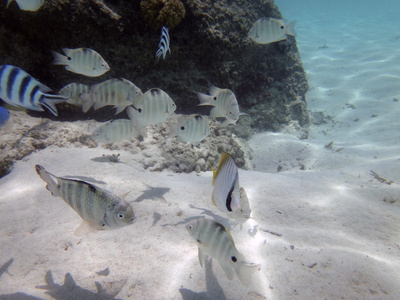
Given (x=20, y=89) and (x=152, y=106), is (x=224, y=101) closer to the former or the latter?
(x=152, y=106)

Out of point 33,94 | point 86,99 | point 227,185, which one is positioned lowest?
point 227,185

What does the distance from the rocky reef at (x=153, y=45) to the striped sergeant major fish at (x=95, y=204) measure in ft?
13.0

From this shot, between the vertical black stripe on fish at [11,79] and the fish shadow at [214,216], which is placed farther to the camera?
the fish shadow at [214,216]

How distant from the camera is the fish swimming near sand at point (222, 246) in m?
1.68

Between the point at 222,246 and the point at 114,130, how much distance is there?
2.74 meters

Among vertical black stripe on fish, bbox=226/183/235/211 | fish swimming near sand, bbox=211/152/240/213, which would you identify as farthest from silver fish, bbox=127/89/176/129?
vertical black stripe on fish, bbox=226/183/235/211

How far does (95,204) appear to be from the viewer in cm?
172

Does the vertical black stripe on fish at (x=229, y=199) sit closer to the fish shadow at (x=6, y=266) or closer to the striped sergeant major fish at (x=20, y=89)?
the striped sergeant major fish at (x=20, y=89)

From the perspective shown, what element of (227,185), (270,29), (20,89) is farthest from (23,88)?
(270,29)

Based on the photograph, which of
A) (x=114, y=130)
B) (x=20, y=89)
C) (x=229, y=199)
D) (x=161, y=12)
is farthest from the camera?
(x=161, y=12)

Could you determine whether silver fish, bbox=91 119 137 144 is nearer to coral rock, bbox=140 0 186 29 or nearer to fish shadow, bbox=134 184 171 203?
fish shadow, bbox=134 184 171 203

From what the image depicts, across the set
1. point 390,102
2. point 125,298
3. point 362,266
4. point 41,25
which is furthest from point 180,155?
point 390,102

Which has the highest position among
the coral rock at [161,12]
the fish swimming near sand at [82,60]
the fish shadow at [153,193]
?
the coral rock at [161,12]

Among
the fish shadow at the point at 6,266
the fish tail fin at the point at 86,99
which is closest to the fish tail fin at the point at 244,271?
the fish shadow at the point at 6,266
